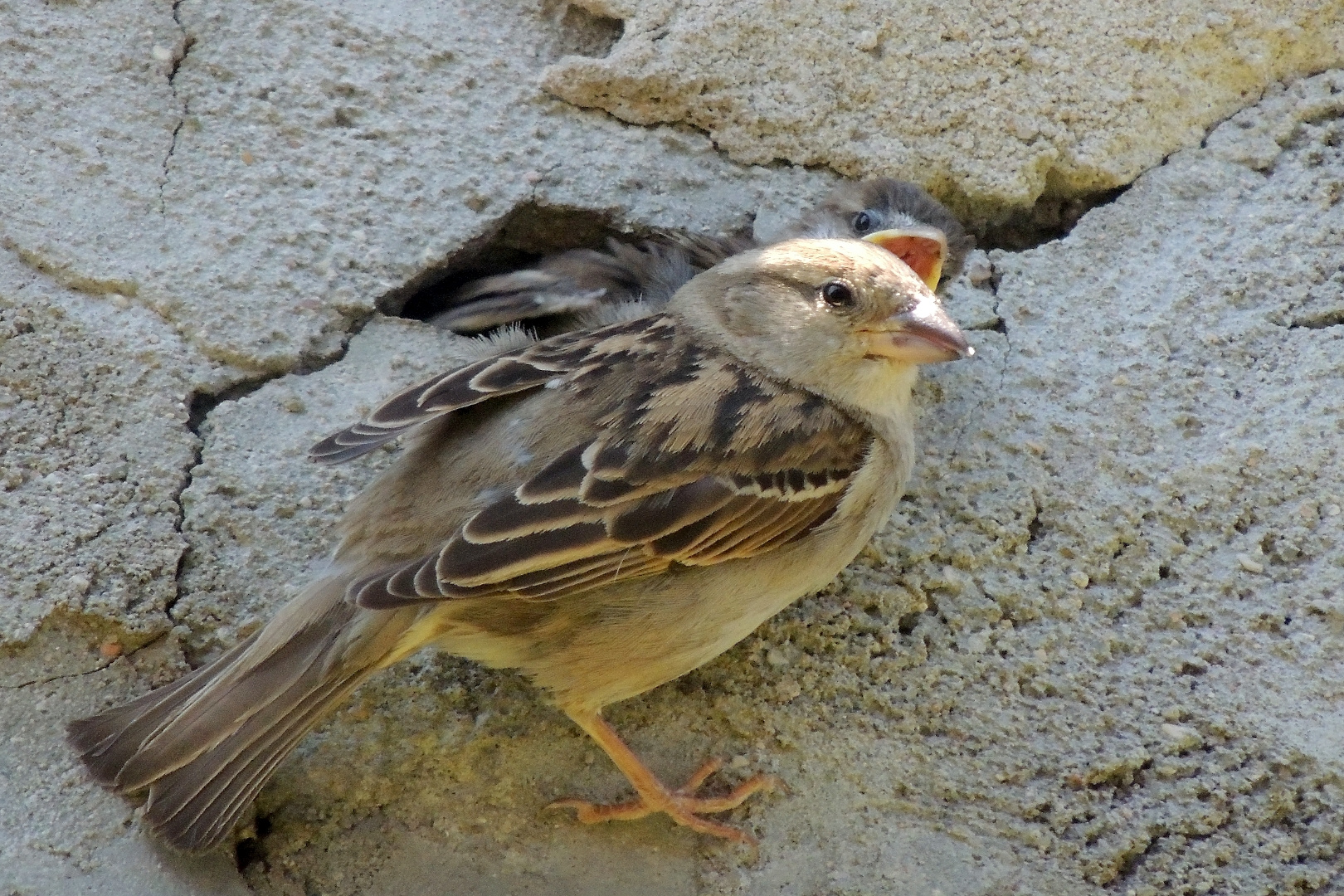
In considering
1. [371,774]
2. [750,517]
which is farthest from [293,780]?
[750,517]

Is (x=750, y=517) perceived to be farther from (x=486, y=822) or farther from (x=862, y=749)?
(x=486, y=822)

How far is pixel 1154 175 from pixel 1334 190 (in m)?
0.41

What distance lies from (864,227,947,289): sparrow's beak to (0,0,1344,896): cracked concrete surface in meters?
0.14

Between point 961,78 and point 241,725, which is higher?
point 961,78

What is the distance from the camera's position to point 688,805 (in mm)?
2646

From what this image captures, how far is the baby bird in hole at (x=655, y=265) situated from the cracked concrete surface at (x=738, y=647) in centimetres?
10

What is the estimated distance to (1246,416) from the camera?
9.73 feet

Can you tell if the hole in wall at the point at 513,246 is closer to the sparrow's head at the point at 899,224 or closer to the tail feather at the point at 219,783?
the sparrow's head at the point at 899,224

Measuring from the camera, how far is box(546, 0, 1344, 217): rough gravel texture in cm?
341

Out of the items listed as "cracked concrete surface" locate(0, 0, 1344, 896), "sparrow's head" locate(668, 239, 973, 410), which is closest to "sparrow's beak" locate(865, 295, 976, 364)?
"sparrow's head" locate(668, 239, 973, 410)

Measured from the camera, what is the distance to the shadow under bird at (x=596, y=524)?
8.11 ft

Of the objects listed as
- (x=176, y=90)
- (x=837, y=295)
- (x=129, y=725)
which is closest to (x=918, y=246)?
(x=837, y=295)

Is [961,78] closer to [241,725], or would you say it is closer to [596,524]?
[596,524]

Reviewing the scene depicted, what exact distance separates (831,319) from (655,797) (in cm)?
104
